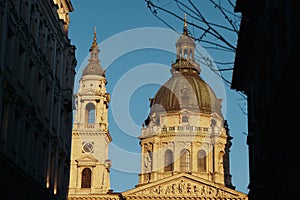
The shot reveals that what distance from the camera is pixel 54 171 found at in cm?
3334

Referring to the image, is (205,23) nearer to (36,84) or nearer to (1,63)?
(1,63)

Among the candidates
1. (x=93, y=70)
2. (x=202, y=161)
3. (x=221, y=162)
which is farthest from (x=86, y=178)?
(x=221, y=162)

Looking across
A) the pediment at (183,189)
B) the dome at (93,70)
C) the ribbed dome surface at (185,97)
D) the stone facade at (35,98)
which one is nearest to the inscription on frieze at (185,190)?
the pediment at (183,189)

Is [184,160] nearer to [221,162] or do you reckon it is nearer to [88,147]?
[221,162]

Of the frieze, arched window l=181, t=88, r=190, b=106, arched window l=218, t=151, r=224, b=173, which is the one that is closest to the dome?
the frieze

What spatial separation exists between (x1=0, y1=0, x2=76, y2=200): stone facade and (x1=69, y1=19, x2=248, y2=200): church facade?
1691 inches

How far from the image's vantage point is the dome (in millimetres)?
82500

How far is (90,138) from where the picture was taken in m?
81.3

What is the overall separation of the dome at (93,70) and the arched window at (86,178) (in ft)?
36.6

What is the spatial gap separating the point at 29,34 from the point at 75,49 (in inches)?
434

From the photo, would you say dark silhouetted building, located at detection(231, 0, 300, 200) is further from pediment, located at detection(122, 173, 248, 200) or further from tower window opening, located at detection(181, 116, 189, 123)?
tower window opening, located at detection(181, 116, 189, 123)

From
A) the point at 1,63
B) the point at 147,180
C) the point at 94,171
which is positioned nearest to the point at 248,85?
the point at 1,63

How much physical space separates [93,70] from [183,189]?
17367 mm

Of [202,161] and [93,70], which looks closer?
[93,70]
